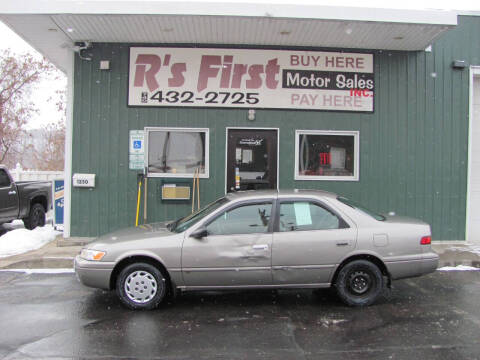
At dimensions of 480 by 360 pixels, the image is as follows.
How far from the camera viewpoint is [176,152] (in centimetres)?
937

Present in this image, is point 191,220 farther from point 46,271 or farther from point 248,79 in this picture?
point 248,79

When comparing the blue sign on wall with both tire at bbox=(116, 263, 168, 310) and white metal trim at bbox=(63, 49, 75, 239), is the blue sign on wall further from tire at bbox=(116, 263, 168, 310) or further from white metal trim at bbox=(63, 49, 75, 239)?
tire at bbox=(116, 263, 168, 310)

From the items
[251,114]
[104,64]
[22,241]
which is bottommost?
[22,241]

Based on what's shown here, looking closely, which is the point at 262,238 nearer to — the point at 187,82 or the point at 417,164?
the point at 187,82

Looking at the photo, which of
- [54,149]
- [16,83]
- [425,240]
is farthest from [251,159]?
[54,149]

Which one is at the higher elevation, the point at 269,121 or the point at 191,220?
the point at 269,121

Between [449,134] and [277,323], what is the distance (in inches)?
258

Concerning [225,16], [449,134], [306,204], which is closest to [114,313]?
[306,204]

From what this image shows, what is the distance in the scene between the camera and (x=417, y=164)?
9430 mm

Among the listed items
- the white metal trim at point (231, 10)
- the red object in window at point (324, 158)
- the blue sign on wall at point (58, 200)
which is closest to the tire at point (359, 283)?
the red object in window at point (324, 158)

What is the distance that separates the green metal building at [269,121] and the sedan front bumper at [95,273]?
3739mm

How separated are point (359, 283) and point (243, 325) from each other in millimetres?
1615

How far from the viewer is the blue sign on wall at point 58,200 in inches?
389

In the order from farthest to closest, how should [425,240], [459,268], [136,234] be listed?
[459,268]
[136,234]
[425,240]
